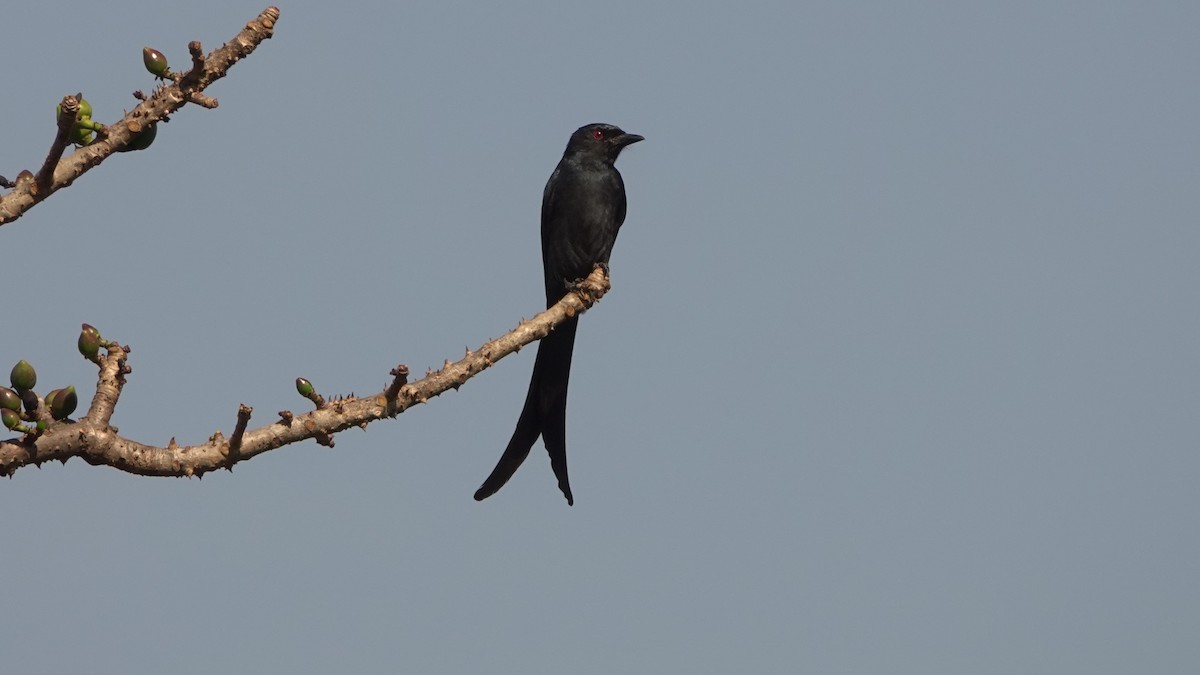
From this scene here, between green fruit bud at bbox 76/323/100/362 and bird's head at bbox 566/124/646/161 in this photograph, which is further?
bird's head at bbox 566/124/646/161

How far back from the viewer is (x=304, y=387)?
3674mm

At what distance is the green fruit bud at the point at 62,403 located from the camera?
3.34m

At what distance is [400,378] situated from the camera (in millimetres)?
3682

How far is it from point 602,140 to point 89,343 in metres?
5.01

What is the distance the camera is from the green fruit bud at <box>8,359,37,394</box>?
130 inches

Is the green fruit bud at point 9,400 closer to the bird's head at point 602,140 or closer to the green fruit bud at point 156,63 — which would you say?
the green fruit bud at point 156,63

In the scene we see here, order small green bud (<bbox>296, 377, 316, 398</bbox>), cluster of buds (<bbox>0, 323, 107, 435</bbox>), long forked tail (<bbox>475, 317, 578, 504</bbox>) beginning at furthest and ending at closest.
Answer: long forked tail (<bbox>475, 317, 578, 504</bbox>) < small green bud (<bbox>296, 377, 316, 398</bbox>) < cluster of buds (<bbox>0, 323, 107, 435</bbox>)

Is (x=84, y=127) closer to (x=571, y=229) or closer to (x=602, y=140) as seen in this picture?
(x=571, y=229)

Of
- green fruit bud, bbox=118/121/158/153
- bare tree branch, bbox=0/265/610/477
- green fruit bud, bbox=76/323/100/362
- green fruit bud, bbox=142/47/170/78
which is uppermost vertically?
green fruit bud, bbox=142/47/170/78

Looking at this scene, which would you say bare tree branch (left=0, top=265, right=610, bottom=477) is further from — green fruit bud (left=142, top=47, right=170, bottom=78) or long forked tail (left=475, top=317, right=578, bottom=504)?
long forked tail (left=475, top=317, right=578, bottom=504)

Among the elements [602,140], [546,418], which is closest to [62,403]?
[546,418]

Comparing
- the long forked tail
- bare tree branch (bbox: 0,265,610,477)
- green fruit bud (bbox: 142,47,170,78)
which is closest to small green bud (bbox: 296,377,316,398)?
bare tree branch (bbox: 0,265,610,477)

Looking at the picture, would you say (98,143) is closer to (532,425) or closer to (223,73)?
(223,73)

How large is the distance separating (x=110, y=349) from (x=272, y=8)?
1007mm
